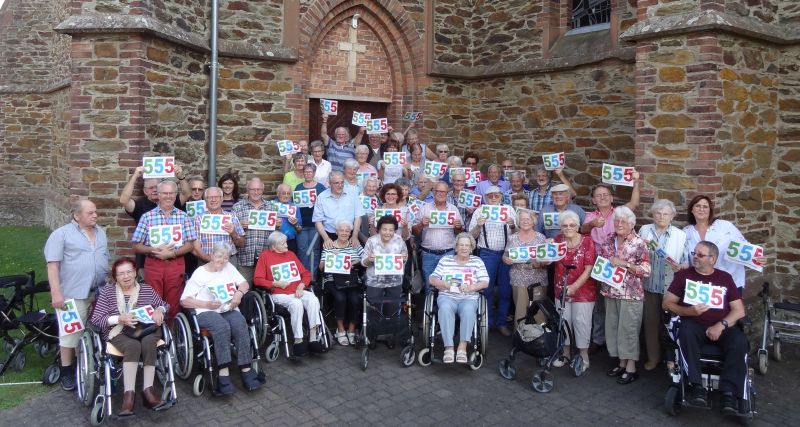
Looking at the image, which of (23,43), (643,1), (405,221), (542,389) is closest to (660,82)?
(643,1)

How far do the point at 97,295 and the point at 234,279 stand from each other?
4.05ft

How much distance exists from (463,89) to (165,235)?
7.23 meters

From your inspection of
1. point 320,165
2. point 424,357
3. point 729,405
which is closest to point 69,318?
point 424,357

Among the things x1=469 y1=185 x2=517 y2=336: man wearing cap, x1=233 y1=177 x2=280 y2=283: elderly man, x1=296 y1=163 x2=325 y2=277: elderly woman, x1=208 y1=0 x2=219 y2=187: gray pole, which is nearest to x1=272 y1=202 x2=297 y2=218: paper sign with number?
x1=233 y1=177 x2=280 y2=283: elderly man

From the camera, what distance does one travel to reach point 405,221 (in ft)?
25.5

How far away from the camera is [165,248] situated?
6.48 metres

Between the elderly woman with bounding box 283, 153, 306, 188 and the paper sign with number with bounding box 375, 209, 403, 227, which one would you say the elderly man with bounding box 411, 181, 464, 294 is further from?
the elderly woman with bounding box 283, 153, 306, 188

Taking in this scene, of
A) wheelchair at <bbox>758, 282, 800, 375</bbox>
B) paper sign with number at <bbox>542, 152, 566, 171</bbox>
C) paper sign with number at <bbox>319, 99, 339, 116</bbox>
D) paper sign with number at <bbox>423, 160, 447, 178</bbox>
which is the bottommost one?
wheelchair at <bbox>758, 282, 800, 375</bbox>

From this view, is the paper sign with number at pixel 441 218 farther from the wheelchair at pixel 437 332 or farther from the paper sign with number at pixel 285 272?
the paper sign with number at pixel 285 272

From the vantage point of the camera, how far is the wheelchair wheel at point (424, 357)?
267 inches

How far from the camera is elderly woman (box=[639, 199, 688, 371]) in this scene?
6508 mm

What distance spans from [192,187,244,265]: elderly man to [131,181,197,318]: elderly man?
16cm

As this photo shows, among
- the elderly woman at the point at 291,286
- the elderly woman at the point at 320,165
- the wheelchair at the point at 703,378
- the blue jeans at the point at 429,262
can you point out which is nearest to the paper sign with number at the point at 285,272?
the elderly woman at the point at 291,286

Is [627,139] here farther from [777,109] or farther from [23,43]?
[23,43]
